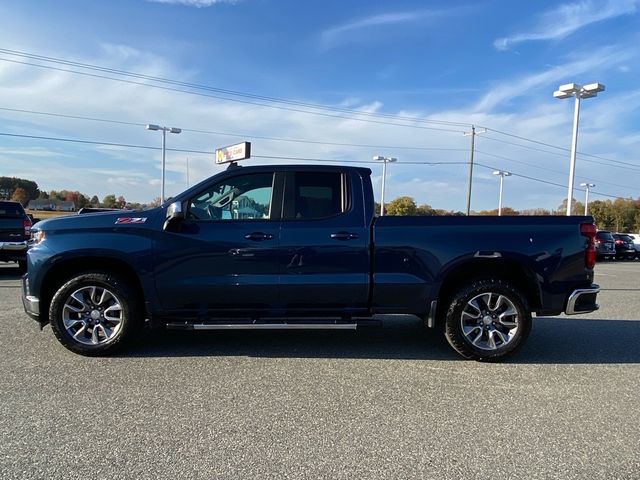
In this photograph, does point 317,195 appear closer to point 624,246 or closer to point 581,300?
point 581,300

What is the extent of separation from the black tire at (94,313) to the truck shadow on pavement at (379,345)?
29 centimetres

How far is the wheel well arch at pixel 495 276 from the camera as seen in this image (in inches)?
209

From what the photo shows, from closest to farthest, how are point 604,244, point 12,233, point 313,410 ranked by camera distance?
1. point 313,410
2. point 12,233
3. point 604,244

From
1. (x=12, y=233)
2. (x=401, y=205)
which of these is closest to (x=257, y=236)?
(x=12, y=233)

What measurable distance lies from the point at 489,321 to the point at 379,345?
50.8 inches

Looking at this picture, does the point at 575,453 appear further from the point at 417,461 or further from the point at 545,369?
the point at 545,369

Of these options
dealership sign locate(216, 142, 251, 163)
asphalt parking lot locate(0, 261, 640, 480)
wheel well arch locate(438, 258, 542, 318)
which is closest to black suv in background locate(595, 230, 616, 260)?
dealership sign locate(216, 142, 251, 163)

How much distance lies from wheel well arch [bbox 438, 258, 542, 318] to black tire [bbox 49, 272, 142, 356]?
10.9 feet

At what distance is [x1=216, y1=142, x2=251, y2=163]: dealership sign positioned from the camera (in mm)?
20109

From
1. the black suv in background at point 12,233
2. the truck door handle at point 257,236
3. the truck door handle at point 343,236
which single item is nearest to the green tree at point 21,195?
the black suv in background at point 12,233

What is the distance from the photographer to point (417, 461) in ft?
10.1

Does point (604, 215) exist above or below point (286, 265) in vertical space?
above

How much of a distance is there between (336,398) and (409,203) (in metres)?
56.4

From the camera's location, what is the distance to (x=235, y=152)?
862 inches
